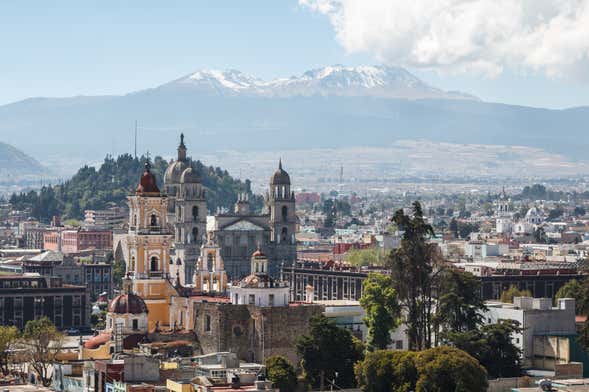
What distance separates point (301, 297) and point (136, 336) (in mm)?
50135

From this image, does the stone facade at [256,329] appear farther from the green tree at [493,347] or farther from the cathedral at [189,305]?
the green tree at [493,347]

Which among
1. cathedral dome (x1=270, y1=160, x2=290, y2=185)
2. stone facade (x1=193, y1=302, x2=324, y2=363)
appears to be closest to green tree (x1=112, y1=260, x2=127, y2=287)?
cathedral dome (x1=270, y1=160, x2=290, y2=185)

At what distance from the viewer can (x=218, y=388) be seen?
224 ft

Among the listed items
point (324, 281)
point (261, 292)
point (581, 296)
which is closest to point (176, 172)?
point (324, 281)

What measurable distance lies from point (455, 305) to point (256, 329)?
952 centimetres

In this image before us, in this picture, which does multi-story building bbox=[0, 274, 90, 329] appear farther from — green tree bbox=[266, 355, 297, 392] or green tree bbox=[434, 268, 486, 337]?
green tree bbox=[266, 355, 297, 392]

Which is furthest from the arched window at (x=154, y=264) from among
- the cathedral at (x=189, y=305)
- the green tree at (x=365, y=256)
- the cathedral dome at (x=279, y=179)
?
the cathedral dome at (x=279, y=179)

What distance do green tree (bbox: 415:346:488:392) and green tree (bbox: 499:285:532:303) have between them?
40.8 meters

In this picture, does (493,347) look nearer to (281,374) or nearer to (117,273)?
Result: (281,374)

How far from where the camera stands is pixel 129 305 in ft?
291

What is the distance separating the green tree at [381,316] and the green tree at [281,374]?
9694mm

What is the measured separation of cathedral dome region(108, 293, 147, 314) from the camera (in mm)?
88438

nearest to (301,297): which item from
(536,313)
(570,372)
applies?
(536,313)

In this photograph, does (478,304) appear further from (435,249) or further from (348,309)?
(348,309)
